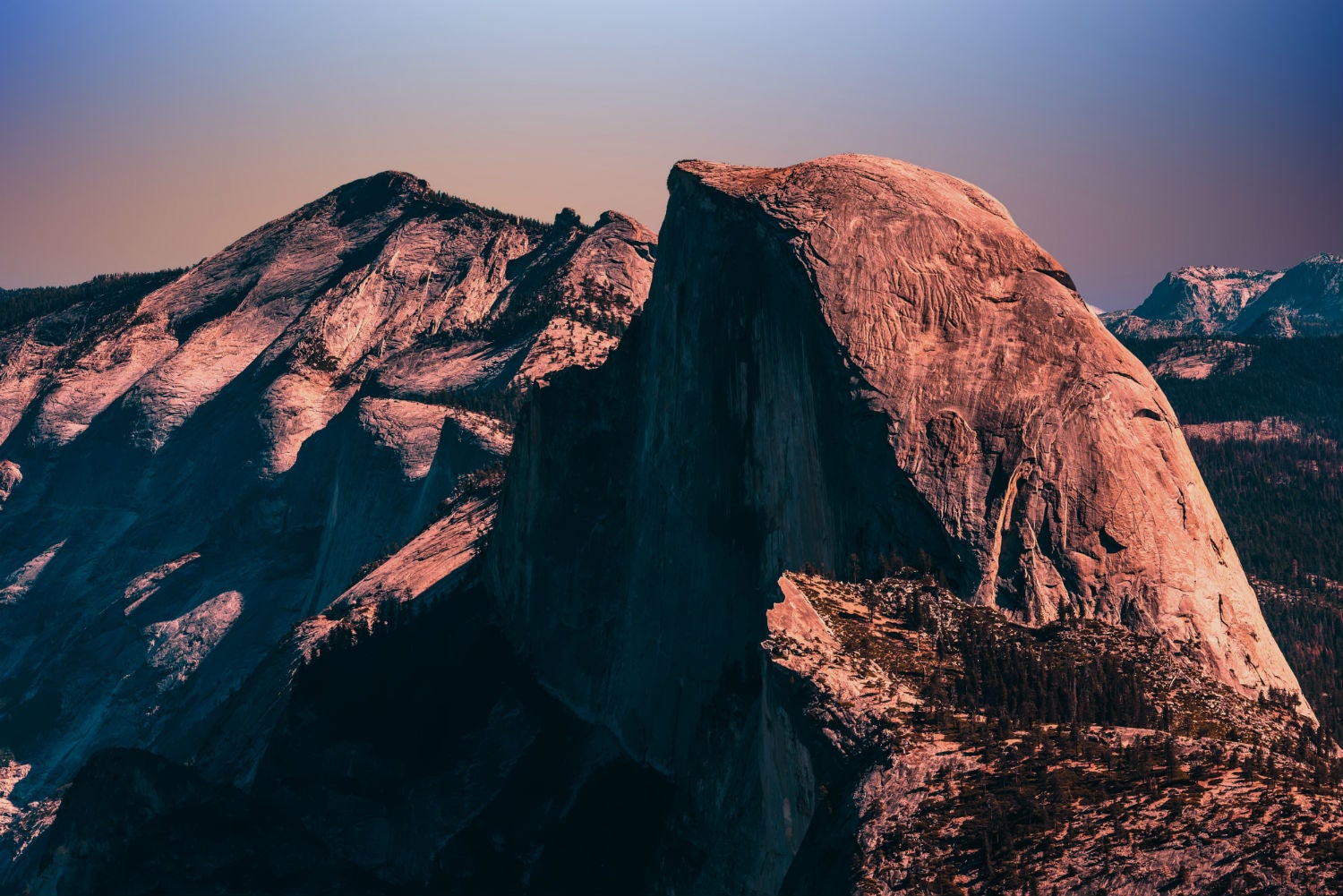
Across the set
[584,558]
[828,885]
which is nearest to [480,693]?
[584,558]

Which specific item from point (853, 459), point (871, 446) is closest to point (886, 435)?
point (871, 446)

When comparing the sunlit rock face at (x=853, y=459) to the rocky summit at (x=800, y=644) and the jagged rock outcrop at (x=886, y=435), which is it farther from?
the rocky summit at (x=800, y=644)

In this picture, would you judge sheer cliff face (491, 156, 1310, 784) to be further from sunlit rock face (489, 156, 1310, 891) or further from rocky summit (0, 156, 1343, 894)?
rocky summit (0, 156, 1343, 894)

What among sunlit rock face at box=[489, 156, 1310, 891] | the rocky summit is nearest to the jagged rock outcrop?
sunlit rock face at box=[489, 156, 1310, 891]

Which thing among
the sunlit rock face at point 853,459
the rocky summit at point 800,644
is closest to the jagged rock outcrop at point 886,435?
the sunlit rock face at point 853,459

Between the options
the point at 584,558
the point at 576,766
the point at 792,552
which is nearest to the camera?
the point at 792,552

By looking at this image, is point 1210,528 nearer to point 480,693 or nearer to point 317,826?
point 480,693
